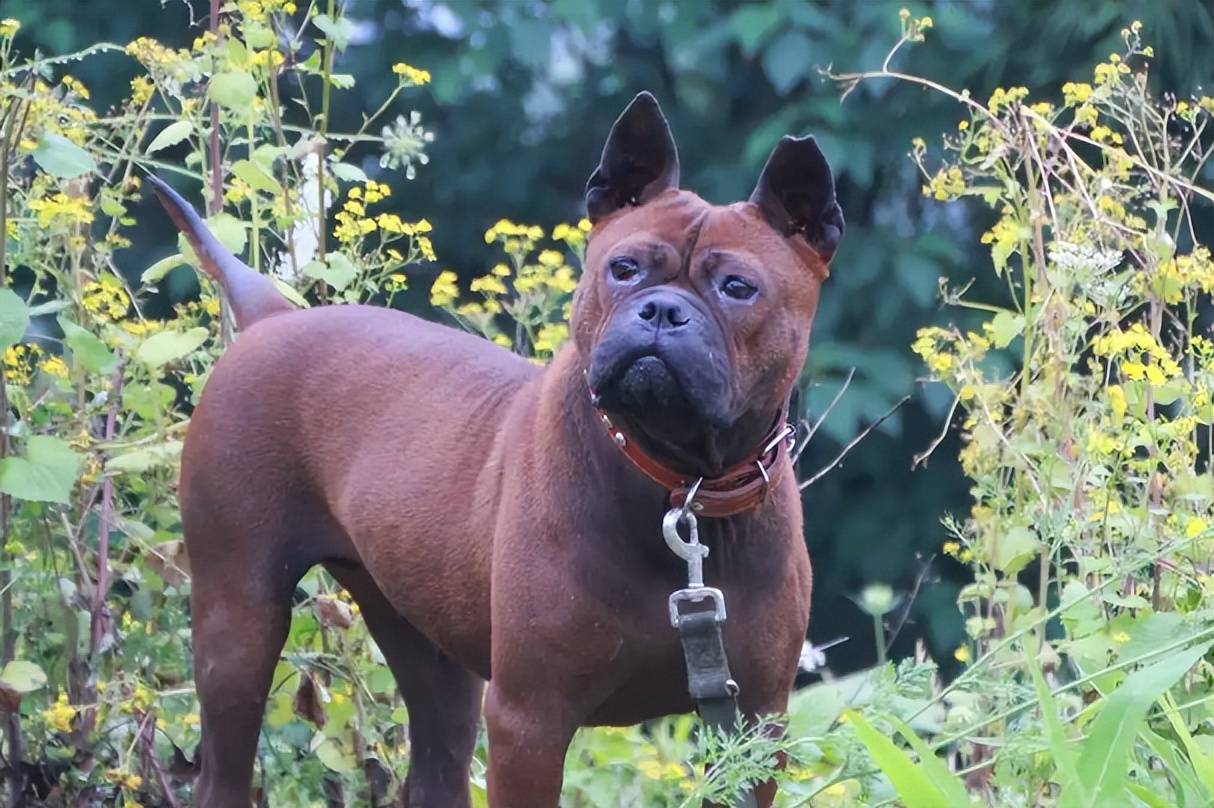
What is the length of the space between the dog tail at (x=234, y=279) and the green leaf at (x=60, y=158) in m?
0.18

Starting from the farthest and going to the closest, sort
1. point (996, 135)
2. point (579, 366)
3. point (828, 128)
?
point (828, 128), point (996, 135), point (579, 366)

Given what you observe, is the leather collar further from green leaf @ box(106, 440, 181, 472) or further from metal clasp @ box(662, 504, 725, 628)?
green leaf @ box(106, 440, 181, 472)

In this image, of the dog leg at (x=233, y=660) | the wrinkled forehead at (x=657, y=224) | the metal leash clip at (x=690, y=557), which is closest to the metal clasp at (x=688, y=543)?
the metal leash clip at (x=690, y=557)

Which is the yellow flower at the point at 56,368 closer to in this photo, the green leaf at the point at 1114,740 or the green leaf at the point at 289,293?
the green leaf at the point at 289,293

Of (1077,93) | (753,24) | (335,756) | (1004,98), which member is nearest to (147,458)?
(335,756)

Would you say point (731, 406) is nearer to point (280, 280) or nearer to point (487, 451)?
point (487, 451)

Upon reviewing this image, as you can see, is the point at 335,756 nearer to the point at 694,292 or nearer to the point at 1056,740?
the point at 694,292

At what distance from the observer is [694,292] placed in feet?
8.12

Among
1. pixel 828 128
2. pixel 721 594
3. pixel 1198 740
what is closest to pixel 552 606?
pixel 721 594

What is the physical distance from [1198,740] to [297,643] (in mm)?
1935

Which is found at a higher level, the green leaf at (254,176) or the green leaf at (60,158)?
the green leaf at (60,158)

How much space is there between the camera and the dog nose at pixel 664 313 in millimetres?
2381

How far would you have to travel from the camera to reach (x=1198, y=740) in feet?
9.63

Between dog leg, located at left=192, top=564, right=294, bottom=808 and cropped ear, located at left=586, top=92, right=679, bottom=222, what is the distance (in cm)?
97
